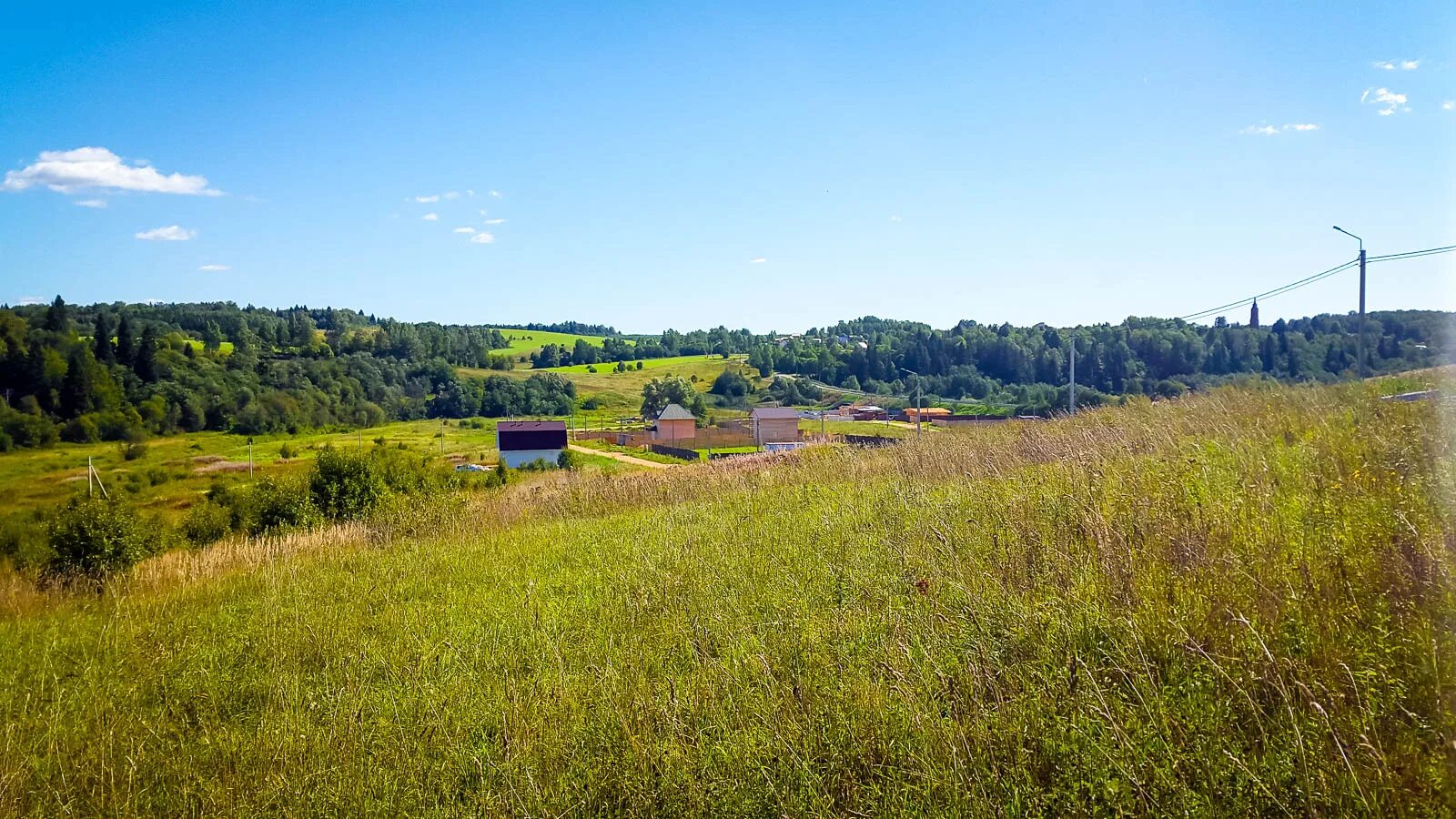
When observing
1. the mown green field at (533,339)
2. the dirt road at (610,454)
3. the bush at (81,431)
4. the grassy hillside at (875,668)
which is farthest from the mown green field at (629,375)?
the grassy hillside at (875,668)

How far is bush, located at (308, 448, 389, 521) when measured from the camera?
21.0 meters

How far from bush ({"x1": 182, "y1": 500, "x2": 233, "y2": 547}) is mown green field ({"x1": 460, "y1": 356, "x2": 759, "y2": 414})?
85224mm

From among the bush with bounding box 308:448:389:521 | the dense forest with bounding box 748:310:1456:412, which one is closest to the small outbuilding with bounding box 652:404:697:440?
the dense forest with bounding box 748:310:1456:412

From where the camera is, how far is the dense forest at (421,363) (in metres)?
21.2

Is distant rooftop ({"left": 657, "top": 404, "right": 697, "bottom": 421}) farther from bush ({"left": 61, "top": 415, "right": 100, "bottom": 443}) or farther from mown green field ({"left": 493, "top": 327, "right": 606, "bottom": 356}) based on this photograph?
mown green field ({"left": 493, "top": 327, "right": 606, "bottom": 356})

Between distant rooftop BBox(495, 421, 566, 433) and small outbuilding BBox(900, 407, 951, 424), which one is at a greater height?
small outbuilding BBox(900, 407, 951, 424)

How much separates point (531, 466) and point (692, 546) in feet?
186

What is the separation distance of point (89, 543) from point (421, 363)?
100051mm

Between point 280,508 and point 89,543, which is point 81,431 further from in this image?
point 89,543

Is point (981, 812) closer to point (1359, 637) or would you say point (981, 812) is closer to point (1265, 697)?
point (1265, 697)

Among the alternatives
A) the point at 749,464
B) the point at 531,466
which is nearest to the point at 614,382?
the point at 531,466

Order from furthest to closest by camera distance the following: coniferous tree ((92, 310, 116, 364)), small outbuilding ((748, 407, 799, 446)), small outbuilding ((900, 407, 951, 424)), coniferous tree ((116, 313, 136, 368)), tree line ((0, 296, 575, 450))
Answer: coniferous tree ((116, 313, 136, 368)) → coniferous tree ((92, 310, 116, 364)) → small outbuilding ((748, 407, 799, 446)) → tree line ((0, 296, 575, 450)) → small outbuilding ((900, 407, 951, 424))

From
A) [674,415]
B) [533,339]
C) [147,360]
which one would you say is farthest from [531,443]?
[533,339]

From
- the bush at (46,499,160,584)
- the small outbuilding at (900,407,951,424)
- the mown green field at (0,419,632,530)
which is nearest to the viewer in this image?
the bush at (46,499,160,584)
